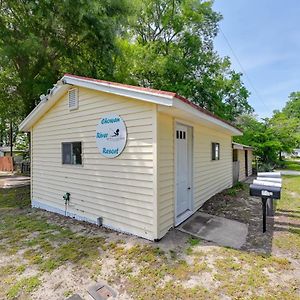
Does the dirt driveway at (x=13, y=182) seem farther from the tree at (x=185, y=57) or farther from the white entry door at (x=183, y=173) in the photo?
the white entry door at (x=183, y=173)

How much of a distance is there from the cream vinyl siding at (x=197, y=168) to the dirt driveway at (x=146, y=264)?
2.21 feet

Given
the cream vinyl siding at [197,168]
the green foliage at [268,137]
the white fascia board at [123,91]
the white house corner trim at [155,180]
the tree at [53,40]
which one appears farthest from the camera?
the green foliage at [268,137]

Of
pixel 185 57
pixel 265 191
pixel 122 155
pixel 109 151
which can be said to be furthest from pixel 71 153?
pixel 185 57

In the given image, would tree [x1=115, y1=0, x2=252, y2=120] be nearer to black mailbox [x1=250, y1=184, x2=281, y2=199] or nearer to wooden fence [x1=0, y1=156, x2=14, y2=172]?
black mailbox [x1=250, y1=184, x2=281, y2=199]

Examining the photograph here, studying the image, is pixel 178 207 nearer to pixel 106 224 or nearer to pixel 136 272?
pixel 106 224

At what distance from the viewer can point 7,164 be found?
2241 centimetres

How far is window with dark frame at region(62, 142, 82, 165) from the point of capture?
644 cm

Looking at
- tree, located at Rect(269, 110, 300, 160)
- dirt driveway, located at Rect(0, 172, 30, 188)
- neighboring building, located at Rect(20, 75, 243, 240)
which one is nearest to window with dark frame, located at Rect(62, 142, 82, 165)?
neighboring building, located at Rect(20, 75, 243, 240)

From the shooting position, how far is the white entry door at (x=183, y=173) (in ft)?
18.9

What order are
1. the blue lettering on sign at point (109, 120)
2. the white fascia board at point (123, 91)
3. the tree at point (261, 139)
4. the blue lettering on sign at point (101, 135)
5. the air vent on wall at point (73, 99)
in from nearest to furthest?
the white fascia board at point (123, 91), the blue lettering on sign at point (109, 120), the blue lettering on sign at point (101, 135), the air vent on wall at point (73, 99), the tree at point (261, 139)

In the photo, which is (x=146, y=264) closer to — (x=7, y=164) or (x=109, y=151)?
(x=109, y=151)

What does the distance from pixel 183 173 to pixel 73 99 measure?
12.0 ft

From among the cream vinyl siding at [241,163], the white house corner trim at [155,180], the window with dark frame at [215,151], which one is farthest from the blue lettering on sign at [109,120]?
the cream vinyl siding at [241,163]

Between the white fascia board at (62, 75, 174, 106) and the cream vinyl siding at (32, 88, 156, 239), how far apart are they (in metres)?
0.25
